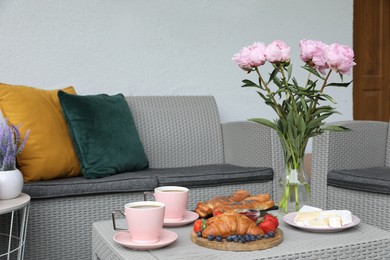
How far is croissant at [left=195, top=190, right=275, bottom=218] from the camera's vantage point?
60.4 inches

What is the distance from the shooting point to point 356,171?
2.43 m

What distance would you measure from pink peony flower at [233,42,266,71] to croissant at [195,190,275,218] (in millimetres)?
398

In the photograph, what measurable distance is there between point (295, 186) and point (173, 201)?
388 mm

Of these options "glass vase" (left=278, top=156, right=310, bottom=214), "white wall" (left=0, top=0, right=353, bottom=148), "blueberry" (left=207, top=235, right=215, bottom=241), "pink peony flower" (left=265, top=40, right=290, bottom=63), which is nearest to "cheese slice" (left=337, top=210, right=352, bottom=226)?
"glass vase" (left=278, top=156, right=310, bottom=214)

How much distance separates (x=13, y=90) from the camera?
2.46 metres

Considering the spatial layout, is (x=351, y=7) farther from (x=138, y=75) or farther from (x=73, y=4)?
(x=73, y=4)

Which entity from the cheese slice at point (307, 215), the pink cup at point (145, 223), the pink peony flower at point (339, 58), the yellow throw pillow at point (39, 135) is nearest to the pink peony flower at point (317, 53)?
the pink peony flower at point (339, 58)

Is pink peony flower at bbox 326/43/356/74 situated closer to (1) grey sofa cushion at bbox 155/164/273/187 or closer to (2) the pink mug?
(2) the pink mug

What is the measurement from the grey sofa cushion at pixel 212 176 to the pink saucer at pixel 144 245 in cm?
96

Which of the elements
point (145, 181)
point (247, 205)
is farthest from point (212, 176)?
point (247, 205)

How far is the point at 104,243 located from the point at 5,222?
0.90 meters

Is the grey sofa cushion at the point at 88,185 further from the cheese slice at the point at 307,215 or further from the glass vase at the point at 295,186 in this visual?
the cheese slice at the point at 307,215

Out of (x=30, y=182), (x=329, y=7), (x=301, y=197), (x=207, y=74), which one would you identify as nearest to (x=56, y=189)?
(x=30, y=182)

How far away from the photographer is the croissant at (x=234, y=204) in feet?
5.04
